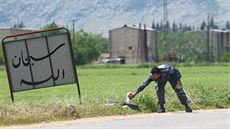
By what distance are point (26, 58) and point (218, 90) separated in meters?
7.01

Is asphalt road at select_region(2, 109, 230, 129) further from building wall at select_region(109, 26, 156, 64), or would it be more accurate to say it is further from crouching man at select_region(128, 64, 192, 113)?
building wall at select_region(109, 26, 156, 64)

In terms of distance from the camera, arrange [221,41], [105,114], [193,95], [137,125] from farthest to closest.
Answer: [221,41], [193,95], [105,114], [137,125]

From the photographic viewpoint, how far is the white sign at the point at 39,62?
1980 cm

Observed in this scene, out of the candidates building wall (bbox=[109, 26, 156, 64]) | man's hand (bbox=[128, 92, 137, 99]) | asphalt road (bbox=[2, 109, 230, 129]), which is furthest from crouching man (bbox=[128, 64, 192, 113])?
building wall (bbox=[109, 26, 156, 64])

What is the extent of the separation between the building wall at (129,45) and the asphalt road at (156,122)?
432ft

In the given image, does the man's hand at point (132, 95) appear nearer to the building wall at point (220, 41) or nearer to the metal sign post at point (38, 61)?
the metal sign post at point (38, 61)

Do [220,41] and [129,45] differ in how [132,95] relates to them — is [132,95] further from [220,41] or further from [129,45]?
[220,41]

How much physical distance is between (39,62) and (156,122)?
515 cm

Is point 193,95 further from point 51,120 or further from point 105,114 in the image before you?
point 51,120

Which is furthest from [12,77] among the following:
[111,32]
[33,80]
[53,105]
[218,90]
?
[111,32]

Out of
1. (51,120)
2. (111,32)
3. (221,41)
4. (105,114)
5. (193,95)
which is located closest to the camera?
(51,120)

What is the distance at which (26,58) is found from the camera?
19.9m

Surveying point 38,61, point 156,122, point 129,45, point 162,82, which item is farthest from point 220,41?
point 156,122

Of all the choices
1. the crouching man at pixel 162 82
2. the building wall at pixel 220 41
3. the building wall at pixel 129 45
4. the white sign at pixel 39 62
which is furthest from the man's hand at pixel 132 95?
the building wall at pixel 220 41
